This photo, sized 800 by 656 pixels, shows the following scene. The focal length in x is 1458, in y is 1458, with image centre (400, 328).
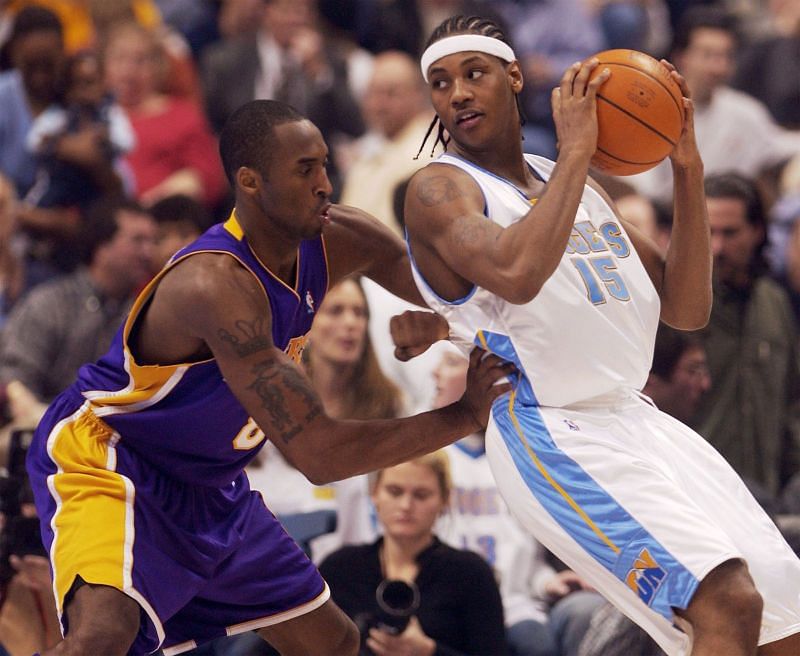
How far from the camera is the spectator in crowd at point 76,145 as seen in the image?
27.8 ft

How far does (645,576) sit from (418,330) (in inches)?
40.7

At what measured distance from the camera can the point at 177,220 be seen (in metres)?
7.84

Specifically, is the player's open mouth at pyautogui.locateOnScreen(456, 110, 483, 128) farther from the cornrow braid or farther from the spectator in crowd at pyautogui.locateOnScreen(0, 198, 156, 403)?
the spectator in crowd at pyautogui.locateOnScreen(0, 198, 156, 403)

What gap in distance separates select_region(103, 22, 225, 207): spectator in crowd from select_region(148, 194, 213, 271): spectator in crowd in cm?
84

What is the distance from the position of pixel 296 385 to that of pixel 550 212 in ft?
2.90

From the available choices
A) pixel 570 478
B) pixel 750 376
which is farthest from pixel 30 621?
pixel 750 376

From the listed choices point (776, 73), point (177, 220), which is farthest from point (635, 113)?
point (776, 73)

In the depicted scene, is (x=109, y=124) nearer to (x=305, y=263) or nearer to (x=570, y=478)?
(x=305, y=263)

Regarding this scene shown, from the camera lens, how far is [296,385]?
13.7ft

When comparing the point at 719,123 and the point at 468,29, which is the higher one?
the point at 468,29

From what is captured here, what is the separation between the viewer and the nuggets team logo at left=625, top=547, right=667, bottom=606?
3.93 metres

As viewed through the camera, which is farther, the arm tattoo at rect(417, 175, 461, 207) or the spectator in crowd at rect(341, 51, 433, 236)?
the spectator in crowd at rect(341, 51, 433, 236)

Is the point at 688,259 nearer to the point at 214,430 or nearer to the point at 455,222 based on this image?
the point at 455,222

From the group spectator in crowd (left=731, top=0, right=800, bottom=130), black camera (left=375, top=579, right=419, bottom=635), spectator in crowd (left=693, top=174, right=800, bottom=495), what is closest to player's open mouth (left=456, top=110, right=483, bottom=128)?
black camera (left=375, top=579, right=419, bottom=635)
